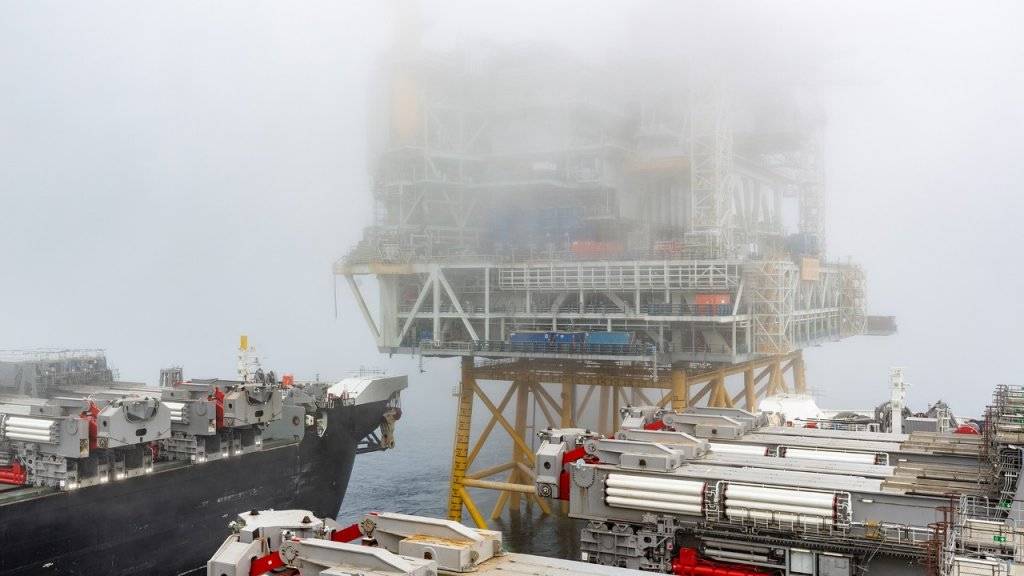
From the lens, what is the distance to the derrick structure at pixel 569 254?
33.2 m

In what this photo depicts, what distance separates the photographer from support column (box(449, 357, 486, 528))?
37562mm

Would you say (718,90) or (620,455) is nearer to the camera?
(620,455)

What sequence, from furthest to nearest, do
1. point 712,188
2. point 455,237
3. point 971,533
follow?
point 455,237, point 712,188, point 971,533

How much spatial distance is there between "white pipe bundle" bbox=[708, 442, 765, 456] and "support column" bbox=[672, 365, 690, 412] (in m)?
15.2

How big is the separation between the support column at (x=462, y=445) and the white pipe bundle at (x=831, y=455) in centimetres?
2132

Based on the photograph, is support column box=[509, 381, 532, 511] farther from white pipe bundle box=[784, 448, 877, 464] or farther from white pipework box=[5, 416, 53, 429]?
white pipe bundle box=[784, 448, 877, 464]

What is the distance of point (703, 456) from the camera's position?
17.0 meters

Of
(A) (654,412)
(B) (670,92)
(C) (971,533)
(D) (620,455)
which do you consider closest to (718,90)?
(B) (670,92)

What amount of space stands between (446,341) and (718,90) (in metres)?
15.5

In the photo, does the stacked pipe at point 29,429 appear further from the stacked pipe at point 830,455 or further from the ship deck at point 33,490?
the stacked pipe at point 830,455

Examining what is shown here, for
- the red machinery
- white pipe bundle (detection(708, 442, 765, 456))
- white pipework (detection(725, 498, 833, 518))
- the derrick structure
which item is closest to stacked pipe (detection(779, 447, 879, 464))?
white pipe bundle (detection(708, 442, 765, 456))

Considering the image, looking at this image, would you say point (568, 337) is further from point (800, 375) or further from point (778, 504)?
point (800, 375)

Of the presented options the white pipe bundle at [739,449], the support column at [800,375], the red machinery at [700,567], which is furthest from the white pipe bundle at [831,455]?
the support column at [800,375]

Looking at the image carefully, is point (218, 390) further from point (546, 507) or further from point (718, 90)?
point (718, 90)
